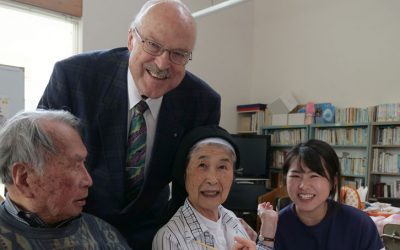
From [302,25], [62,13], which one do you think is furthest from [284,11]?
[62,13]

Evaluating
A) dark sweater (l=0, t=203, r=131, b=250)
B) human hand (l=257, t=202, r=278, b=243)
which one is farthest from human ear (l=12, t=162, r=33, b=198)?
human hand (l=257, t=202, r=278, b=243)

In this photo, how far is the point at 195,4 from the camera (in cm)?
657

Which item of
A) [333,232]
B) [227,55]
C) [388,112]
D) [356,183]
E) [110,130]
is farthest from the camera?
[227,55]

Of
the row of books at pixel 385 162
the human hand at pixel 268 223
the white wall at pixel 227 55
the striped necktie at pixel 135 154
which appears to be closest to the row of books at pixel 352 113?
the row of books at pixel 385 162

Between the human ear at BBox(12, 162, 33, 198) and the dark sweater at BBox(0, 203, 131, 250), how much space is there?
0.10 meters

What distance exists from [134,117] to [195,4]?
5.47m

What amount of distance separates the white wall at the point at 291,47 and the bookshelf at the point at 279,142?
0.62m

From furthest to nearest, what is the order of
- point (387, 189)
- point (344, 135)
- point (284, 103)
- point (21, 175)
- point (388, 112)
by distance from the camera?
1. point (284, 103)
2. point (344, 135)
3. point (387, 189)
4. point (388, 112)
5. point (21, 175)

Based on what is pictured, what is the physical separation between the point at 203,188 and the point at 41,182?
0.64 m

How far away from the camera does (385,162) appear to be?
5.33 meters

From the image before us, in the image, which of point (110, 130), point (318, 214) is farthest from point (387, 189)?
point (110, 130)

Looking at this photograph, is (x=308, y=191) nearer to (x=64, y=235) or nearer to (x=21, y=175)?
(x=64, y=235)

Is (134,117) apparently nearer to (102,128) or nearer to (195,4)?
(102,128)

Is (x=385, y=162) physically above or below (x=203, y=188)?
below
